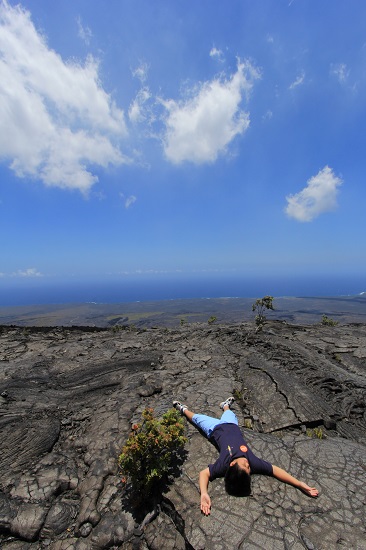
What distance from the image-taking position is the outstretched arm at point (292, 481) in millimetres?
5098

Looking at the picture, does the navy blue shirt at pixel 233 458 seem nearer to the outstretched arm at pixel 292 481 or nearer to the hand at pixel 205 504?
the outstretched arm at pixel 292 481

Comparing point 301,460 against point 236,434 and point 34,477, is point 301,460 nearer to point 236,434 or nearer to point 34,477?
point 236,434

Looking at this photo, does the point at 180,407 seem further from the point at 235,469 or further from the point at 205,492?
the point at 235,469

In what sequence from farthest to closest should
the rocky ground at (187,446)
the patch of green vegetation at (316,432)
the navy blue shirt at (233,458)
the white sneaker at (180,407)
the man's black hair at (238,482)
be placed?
1. the white sneaker at (180,407)
2. the patch of green vegetation at (316,432)
3. the navy blue shirt at (233,458)
4. the man's black hair at (238,482)
5. the rocky ground at (187,446)

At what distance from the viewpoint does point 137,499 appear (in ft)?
17.6

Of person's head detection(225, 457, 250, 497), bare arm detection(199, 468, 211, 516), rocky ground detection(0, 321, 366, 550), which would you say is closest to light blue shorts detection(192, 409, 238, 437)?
rocky ground detection(0, 321, 366, 550)

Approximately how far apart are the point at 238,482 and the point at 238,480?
0.13 feet

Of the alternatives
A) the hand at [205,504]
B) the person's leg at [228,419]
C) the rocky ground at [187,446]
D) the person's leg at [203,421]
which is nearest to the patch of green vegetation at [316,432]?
the rocky ground at [187,446]

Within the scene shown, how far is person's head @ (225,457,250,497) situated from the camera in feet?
16.6

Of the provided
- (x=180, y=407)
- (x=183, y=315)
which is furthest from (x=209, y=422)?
(x=183, y=315)

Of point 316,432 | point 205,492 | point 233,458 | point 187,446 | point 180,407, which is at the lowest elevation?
point 316,432

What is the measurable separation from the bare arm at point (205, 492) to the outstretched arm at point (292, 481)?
59.5 inches

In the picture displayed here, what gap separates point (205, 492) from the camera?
5.06m

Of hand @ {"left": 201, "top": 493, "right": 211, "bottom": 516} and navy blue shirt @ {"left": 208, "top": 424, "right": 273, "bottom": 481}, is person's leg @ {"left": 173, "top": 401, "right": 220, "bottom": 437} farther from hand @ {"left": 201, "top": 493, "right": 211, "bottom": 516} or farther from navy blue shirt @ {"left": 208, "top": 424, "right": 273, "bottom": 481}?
hand @ {"left": 201, "top": 493, "right": 211, "bottom": 516}
